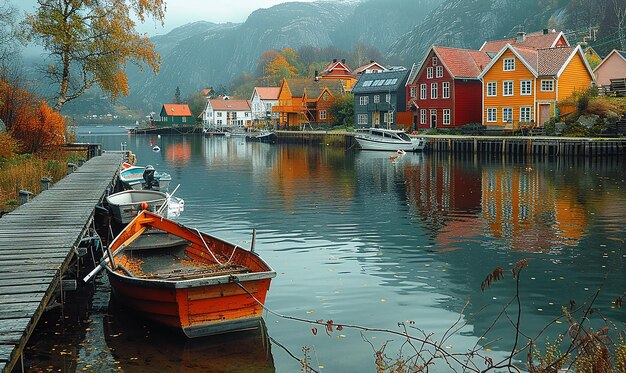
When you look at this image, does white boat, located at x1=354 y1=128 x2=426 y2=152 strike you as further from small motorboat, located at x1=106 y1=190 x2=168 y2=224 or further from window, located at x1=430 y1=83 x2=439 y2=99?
small motorboat, located at x1=106 y1=190 x2=168 y2=224

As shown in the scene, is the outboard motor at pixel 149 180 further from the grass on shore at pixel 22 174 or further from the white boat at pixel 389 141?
the white boat at pixel 389 141

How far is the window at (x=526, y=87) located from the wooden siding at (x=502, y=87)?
26 cm

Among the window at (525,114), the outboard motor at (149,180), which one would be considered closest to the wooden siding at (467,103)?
the window at (525,114)

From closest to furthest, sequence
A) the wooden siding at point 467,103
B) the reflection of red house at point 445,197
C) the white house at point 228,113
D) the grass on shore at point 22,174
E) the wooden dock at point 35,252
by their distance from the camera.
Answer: the wooden dock at point 35,252
the reflection of red house at point 445,197
the grass on shore at point 22,174
the wooden siding at point 467,103
the white house at point 228,113

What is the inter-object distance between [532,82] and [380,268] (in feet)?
180

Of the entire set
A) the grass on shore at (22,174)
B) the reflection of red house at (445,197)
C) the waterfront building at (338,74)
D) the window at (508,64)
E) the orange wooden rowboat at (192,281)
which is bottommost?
the reflection of red house at (445,197)

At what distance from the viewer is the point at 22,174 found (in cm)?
2806

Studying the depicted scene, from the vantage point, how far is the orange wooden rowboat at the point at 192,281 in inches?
503

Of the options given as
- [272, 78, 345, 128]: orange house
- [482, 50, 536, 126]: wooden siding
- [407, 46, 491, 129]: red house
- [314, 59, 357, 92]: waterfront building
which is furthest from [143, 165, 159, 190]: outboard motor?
[314, 59, 357, 92]: waterfront building

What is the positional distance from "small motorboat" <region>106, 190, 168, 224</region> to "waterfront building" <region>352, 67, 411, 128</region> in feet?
208

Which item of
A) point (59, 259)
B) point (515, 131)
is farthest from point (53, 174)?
point (515, 131)

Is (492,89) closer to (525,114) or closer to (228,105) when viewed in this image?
(525,114)

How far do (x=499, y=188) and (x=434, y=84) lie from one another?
43.4 meters

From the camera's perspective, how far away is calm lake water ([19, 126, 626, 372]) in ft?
42.2
